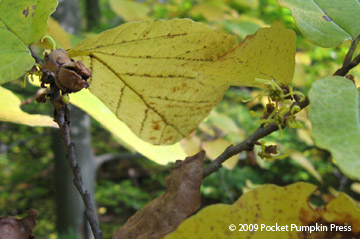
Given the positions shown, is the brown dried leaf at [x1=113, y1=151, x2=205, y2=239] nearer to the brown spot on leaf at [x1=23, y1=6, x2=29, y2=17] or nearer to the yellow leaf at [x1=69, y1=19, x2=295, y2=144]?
the yellow leaf at [x1=69, y1=19, x2=295, y2=144]

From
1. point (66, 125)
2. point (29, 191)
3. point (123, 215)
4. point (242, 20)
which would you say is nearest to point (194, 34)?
point (66, 125)

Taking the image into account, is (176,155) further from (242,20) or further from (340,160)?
(242,20)

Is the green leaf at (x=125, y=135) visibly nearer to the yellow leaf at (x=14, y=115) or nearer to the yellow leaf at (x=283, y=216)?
the yellow leaf at (x=14, y=115)

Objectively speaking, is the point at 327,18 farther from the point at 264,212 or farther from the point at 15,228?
the point at 15,228

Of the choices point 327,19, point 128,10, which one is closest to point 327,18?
point 327,19

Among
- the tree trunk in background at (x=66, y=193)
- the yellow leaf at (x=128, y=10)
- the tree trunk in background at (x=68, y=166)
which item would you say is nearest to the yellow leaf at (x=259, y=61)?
the yellow leaf at (x=128, y=10)

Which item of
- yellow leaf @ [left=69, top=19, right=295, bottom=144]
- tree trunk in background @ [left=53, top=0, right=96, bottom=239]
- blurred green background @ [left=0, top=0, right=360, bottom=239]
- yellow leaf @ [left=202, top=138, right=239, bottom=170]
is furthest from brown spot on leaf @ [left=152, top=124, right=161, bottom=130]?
blurred green background @ [left=0, top=0, right=360, bottom=239]
